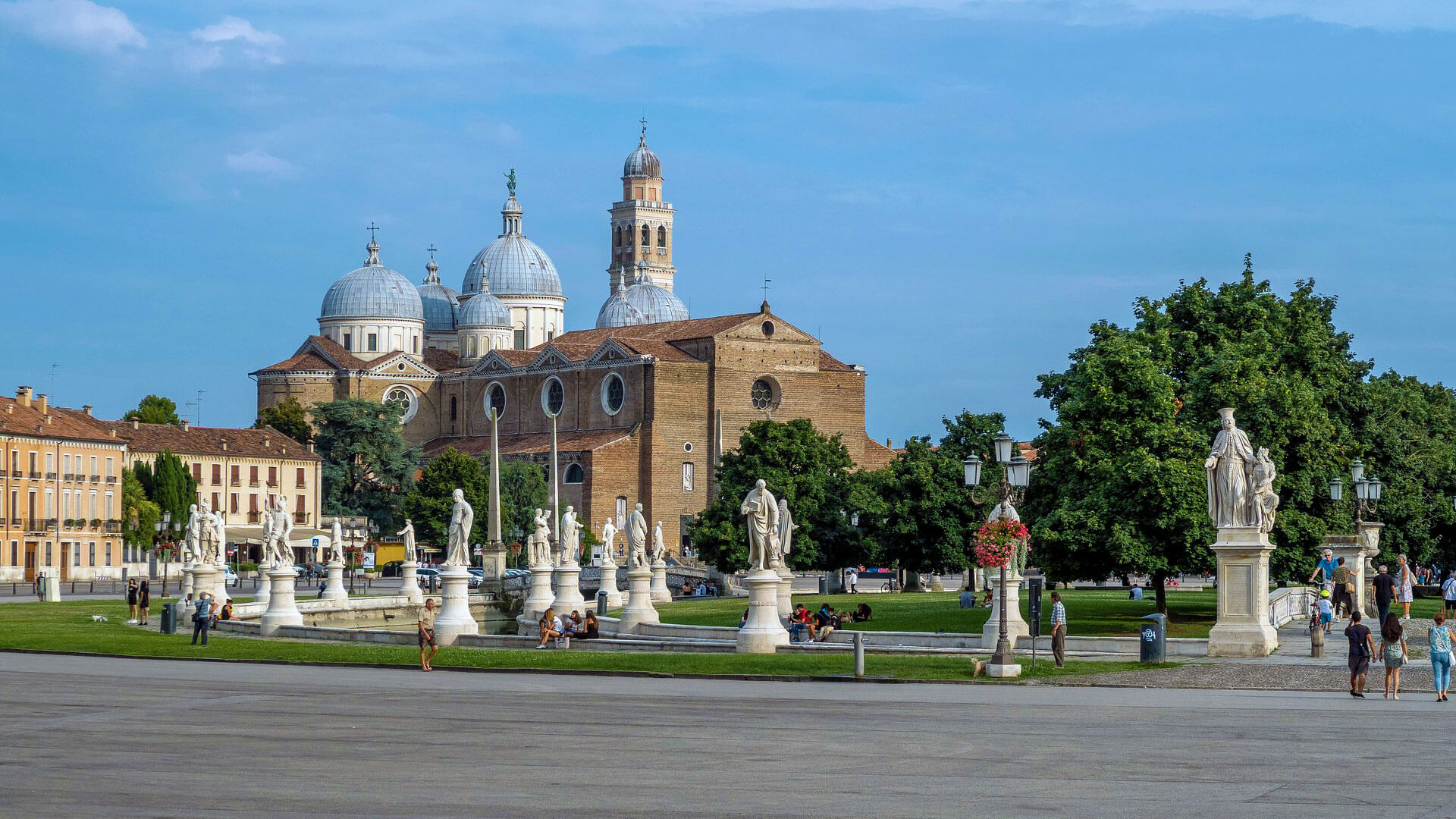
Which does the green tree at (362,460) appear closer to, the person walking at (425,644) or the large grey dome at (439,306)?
the large grey dome at (439,306)

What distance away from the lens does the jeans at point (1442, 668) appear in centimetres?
2422

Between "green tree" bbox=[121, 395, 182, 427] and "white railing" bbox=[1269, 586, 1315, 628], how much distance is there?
3949 inches

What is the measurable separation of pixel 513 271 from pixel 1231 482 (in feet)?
420

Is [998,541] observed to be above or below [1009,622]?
above

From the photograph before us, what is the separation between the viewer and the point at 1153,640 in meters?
29.4

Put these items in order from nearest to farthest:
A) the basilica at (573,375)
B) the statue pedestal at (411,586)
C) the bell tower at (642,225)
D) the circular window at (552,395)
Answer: the statue pedestal at (411,586)
the basilica at (573,375)
the circular window at (552,395)
the bell tower at (642,225)

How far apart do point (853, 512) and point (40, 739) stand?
60.3 m

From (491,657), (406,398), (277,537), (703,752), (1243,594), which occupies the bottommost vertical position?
(491,657)

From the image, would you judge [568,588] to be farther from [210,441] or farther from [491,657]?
[210,441]

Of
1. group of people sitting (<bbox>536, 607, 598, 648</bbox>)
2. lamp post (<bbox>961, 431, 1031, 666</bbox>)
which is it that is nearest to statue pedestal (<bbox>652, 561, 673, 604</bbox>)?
group of people sitting (<bbox>536, 607, 598, 648</bbox>)

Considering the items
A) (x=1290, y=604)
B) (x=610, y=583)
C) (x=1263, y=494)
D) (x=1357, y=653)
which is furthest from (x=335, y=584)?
(x=1357, y=653)

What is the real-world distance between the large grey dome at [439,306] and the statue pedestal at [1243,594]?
129142mm

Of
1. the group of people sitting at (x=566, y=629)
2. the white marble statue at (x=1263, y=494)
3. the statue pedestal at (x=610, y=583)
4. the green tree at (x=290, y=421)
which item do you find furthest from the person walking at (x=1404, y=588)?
the green tree at (x=290, y=421)

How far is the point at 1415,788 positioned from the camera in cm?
1541
